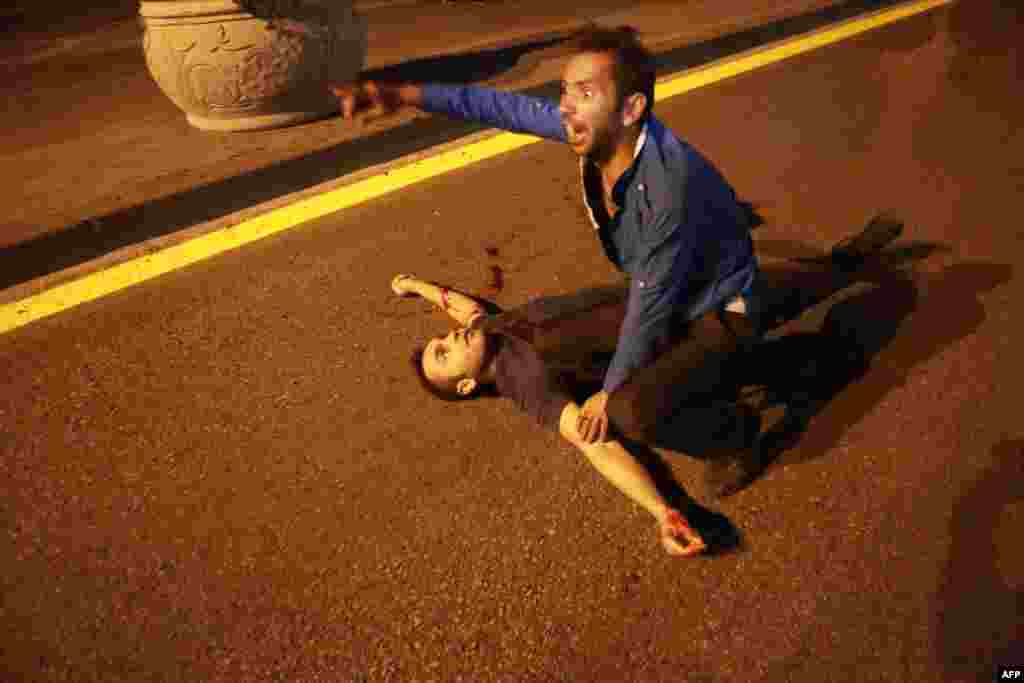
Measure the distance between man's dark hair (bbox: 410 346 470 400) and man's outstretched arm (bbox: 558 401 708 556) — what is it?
1.34ft

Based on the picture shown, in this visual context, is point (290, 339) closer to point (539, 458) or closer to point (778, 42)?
point (539, 458)

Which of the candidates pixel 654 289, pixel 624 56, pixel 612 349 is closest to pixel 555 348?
pixel 612 349

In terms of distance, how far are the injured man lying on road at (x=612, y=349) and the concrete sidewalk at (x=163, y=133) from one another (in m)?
1.48

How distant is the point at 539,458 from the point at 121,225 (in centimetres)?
246

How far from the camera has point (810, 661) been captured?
1.43m

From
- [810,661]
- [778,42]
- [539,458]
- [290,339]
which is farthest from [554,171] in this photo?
[778,42]

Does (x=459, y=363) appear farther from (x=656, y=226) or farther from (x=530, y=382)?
(x=656, y=226)

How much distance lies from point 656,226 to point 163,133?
373 cm

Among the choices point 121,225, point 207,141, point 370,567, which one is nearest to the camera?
point 370,567

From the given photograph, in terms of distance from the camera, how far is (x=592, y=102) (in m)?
1.67

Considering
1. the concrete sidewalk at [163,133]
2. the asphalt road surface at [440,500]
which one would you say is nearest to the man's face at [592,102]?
the asphalt road surface at [440,500]

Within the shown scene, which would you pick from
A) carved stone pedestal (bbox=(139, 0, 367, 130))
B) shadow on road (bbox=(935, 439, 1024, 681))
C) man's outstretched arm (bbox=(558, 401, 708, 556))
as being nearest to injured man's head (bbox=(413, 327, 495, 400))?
man's outstretched arm (bbox=(558, 401, 708, 556))

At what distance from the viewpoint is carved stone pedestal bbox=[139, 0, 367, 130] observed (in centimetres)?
371

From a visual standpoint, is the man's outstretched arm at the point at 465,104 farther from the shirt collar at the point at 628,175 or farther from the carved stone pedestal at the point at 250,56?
the carved stone pedestal at the point at 250,56
